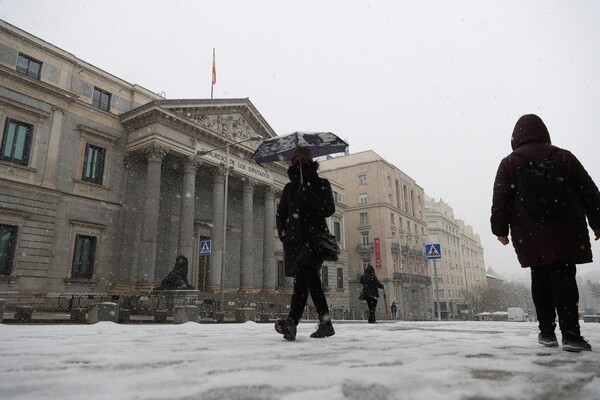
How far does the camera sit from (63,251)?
62.8 ft

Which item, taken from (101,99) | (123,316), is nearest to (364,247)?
(101,99)

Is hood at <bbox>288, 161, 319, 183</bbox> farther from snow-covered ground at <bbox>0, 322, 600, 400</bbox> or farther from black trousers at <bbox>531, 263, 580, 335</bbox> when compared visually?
black trousers at <bbox>531, 263, 580, 335</bbox>

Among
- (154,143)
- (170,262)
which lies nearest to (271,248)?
(170,262)

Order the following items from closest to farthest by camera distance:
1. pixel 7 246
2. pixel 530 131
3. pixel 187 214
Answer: pixel 530 131
pixel 7 246
pixel 187 214

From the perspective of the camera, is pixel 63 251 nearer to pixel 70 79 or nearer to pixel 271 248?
pixel 70 79

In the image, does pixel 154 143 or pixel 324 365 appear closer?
pixel 324 365

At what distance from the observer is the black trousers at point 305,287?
14.1 ft

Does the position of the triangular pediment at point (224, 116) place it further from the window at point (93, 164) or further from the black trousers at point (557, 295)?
the black trousers at point (557, 295)

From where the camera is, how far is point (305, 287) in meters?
4.41

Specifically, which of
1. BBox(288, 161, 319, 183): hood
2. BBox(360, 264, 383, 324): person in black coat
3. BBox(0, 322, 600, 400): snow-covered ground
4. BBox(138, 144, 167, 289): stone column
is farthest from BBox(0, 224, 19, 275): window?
BBox(288, 161, 319, 183): hood

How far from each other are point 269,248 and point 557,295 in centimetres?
2486

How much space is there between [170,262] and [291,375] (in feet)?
75.3

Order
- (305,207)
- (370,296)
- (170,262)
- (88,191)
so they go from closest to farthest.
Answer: (305,207) < (370,296) < (88,191) < (170,262)

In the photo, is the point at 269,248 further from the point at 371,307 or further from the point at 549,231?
the point at 549,231
